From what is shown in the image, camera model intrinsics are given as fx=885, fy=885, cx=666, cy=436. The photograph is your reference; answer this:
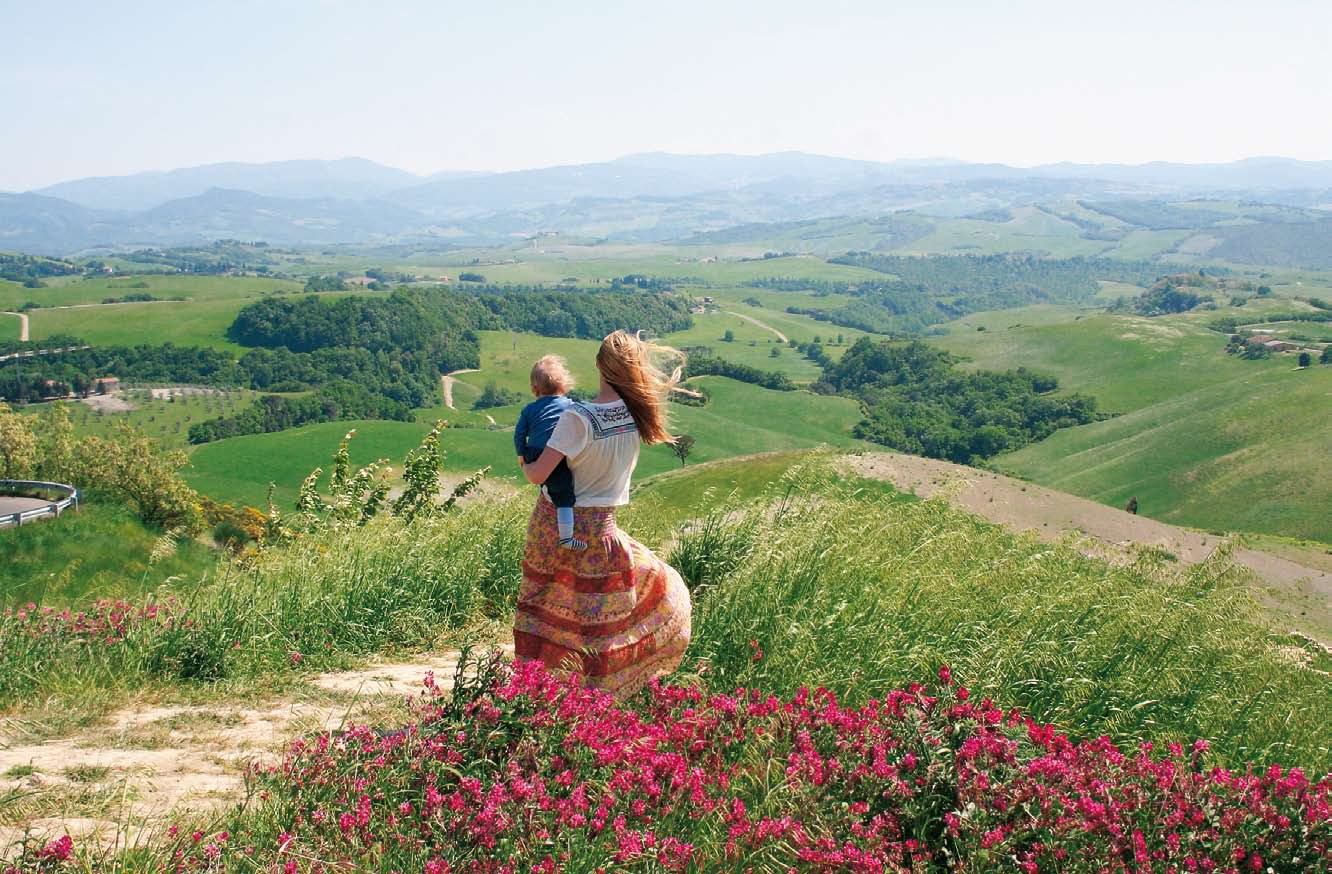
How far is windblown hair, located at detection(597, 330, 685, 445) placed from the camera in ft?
17.2

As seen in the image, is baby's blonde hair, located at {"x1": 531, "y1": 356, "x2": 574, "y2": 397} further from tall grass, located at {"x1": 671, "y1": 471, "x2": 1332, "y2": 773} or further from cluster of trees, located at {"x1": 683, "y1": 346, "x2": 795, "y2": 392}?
cluster of trees, located at {"x1": 683, "y1": 346, "x2": 795, "y2": 392}

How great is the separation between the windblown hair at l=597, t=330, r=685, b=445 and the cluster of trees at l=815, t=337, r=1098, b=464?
98.0 m

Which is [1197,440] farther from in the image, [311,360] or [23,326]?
[23,326]

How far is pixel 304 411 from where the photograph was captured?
11488cm

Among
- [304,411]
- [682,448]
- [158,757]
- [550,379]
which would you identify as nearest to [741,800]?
[550,379]

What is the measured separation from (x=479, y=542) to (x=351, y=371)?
143 metres

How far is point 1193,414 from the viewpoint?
292ft

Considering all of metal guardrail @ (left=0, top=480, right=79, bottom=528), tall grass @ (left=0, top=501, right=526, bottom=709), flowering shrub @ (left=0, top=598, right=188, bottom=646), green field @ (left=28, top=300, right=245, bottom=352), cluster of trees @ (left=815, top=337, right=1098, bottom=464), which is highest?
flowering shrub @ (left=0, top=598, right=188, bottom=646)

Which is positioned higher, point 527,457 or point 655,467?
point 527,457

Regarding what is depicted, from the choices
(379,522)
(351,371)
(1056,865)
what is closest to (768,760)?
(1056,865)

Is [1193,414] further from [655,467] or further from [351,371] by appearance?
[351,371]

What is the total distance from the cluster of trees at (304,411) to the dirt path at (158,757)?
346ft

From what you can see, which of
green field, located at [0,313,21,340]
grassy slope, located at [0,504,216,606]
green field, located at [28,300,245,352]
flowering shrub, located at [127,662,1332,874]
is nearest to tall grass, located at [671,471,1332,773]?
flowering shrub, located at [127,662,1332,874]

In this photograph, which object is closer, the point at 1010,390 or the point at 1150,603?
the point at 1150,603
